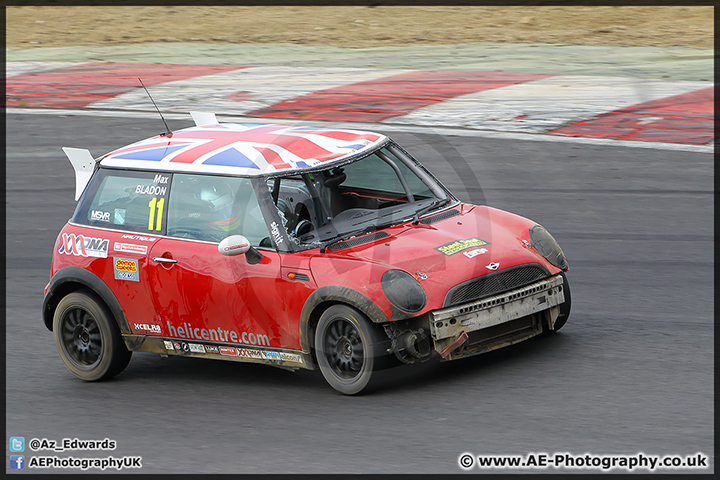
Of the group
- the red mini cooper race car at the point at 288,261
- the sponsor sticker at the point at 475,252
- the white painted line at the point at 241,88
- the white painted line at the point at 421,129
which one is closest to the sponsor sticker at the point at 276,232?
the red mini cooper race car at the point at 288,261

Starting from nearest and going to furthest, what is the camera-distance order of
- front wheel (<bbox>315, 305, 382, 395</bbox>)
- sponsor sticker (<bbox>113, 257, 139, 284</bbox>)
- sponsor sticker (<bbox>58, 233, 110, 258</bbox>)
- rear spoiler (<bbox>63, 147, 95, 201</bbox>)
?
1. front wheel (<bbox>315, 305, 382, 395</bbox>)
2. sponsor sticker (<bbox>113, 257, 139, 284</bbox>)
3. sponsor sticker (<bbox>58, 233, 110, 258</bbox>)
4. rear spoiler (<bbox>63, 147, 95, 201</bbox>)

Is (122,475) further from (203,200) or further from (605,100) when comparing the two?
(605,100)

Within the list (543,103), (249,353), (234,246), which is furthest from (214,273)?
(543,103)

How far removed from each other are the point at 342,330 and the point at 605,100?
10385 millimetres

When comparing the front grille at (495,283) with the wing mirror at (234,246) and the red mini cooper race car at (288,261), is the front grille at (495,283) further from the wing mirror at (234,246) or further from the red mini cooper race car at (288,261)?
the wing mirror at (234,246)

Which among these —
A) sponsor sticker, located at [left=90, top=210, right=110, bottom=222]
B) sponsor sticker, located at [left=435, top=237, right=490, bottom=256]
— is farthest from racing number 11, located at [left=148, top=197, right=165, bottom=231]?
sponsor sticker, located at [left=435, top=237, right=490, bottom=256]

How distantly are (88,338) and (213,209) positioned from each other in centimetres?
143

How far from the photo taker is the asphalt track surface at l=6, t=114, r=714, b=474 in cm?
604

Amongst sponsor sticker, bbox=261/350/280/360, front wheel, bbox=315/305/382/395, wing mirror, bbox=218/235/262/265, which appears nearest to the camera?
front wheel, bbox=315/305/382/395

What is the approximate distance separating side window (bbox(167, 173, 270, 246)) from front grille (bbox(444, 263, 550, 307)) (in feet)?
4.45

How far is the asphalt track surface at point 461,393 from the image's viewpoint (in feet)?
19.8

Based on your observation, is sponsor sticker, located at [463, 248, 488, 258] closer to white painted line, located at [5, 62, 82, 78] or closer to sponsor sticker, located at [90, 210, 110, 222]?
sponsor sticker, located at [90, 210, 110, 222]

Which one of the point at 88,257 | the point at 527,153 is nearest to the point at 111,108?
the point at 527,153

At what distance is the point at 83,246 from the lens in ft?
25.6
